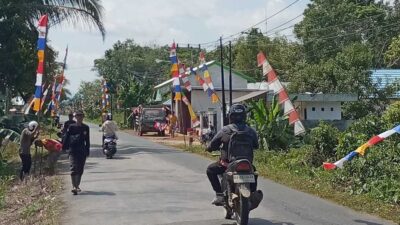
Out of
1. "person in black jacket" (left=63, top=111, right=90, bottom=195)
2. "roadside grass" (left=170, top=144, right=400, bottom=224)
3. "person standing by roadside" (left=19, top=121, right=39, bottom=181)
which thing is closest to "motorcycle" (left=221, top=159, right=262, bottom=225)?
"roadside grass" (left=170, top=144, right=400, bottom=224)

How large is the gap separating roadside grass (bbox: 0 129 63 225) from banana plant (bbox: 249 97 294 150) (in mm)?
8030

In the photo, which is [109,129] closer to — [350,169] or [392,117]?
[392,117]

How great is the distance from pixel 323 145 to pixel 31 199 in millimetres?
8356

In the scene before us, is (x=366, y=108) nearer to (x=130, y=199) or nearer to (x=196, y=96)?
(x=196, y=96)

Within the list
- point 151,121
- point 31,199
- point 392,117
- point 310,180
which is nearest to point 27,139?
point 31,199

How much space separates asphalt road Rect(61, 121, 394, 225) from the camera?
884 cm

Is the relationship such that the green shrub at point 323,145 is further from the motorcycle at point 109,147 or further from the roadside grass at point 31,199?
the motorcycle at point 109,147

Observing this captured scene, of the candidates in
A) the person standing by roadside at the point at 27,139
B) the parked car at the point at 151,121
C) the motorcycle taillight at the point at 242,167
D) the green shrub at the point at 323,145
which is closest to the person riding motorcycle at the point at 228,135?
the motorcycle taillight at the point at 242,167

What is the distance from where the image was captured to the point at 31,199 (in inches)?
458

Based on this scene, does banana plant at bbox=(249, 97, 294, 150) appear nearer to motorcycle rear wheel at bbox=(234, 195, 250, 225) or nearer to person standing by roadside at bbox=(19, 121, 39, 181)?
person standing by roadside at bbox=(19, 121, 39, 181)

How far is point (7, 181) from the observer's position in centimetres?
1474

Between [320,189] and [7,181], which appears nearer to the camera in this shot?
[320,189]

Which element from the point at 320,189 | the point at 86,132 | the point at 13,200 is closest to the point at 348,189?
the point at 320,189

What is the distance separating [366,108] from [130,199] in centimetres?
2269
